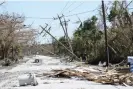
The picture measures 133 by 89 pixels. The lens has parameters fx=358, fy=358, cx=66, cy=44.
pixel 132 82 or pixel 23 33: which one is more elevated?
pixel 23 33

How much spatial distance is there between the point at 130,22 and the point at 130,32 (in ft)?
11.7

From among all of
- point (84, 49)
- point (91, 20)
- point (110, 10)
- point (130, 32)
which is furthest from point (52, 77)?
point (91, 20)

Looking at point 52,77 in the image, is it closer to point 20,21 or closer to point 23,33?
point 20,21

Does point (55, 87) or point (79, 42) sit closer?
point (55, 87)

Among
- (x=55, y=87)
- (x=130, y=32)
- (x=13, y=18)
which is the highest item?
(x=13, y=18)

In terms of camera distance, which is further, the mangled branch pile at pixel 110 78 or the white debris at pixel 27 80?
the white debris at pixel 27 80

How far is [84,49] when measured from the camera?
76.8 m

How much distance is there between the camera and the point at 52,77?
90.1ft

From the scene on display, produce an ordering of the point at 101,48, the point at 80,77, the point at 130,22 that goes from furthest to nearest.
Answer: the point at 101,48 → the point at 130,22 → the point at 80,77

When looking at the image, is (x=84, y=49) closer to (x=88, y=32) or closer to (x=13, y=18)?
(x=88, y=32)

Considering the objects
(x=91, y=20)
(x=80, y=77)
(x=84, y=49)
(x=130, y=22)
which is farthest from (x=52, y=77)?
(x=91, y=20)

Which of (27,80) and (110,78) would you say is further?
(110,78)

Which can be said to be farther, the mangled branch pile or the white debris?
the white debris

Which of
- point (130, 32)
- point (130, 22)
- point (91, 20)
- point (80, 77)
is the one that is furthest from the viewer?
point (91, 20)
